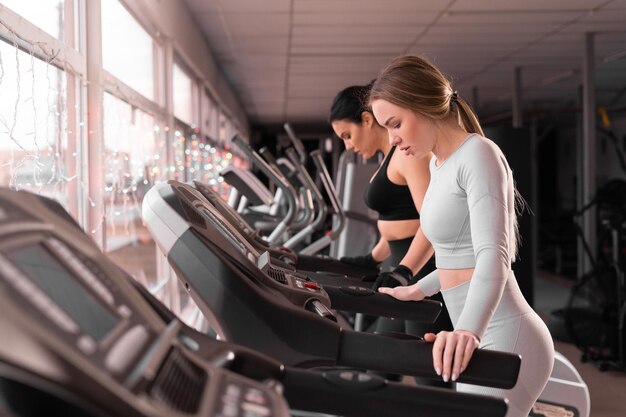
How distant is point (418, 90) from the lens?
1.55 meters

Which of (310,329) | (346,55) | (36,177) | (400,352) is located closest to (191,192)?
(310,329)

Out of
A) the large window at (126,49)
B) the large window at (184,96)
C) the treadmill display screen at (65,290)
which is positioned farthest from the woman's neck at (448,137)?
the large window at (184,96)

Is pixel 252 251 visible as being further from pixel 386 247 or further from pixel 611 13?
pixel 611 13

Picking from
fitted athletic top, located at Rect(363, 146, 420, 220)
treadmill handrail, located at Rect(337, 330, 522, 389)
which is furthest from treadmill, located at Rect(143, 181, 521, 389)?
fitted athletic top, located at Rect(363, 146, 420, 220)

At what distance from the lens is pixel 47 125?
230 cm

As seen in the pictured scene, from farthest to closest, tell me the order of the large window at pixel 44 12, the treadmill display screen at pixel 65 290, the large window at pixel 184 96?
the large window at pixel 184 96 < the large window at pixel 44 12 < the treadmill display screen at pixel 65 290

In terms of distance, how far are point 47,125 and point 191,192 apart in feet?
3.52

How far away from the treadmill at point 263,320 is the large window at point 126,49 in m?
2.23

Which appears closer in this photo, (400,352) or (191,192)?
(400,352)

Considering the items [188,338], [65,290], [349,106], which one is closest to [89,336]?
[65,290]

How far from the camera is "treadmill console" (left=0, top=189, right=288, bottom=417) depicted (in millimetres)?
536

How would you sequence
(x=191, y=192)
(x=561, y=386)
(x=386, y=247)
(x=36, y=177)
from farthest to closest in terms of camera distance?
(x=386, y=247), (x=561, y=386), (x=36, y=177), (x=191, y=192)

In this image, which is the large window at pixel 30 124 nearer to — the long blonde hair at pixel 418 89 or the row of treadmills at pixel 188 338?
the row of treadmills at pixel 188 338

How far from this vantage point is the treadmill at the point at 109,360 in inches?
21.3
